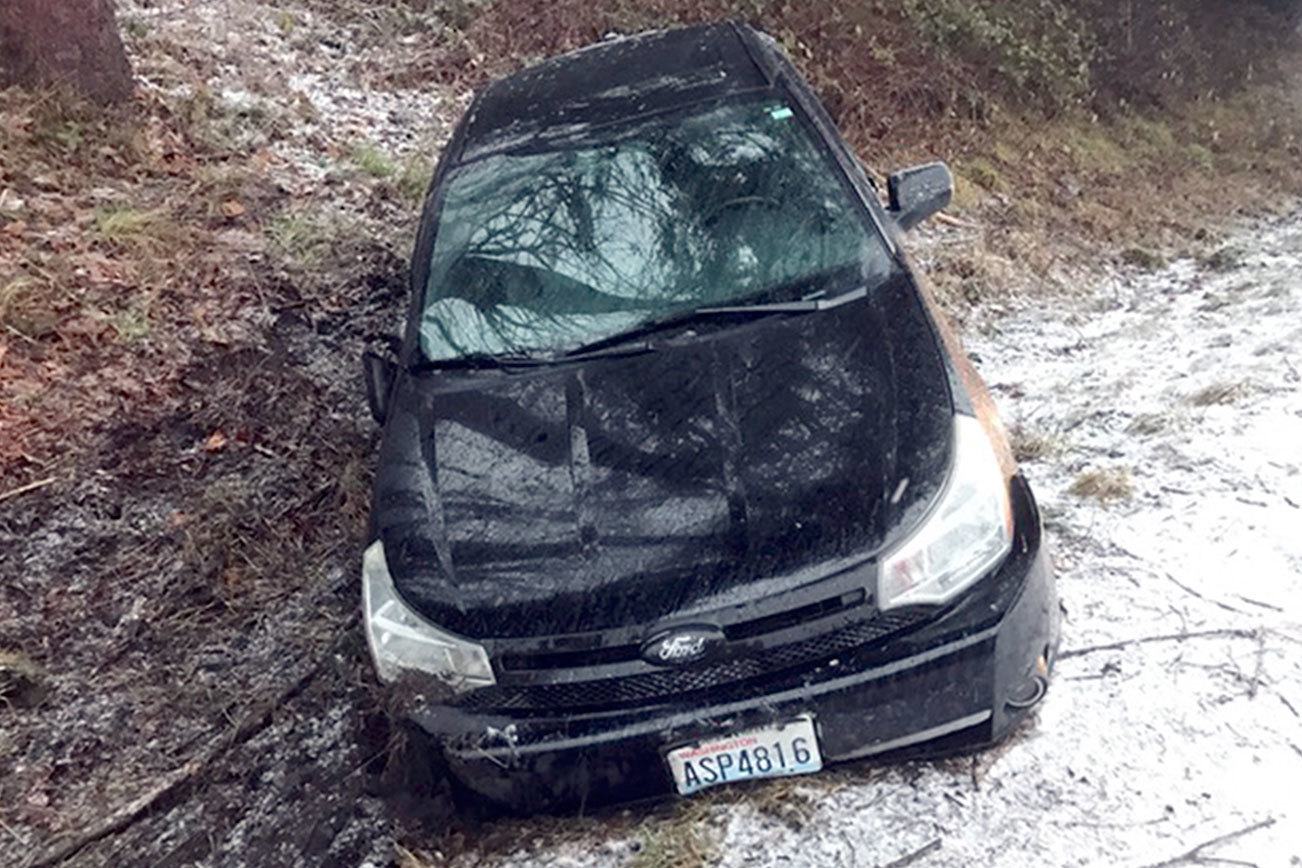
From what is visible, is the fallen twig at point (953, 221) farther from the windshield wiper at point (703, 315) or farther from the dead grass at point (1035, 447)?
the windshield wiper at point (703, 315)

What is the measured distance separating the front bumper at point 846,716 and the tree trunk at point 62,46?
16.2 feet

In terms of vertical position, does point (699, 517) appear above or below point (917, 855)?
above

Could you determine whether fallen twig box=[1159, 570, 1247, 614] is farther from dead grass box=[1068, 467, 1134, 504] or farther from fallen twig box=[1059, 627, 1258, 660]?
dead grass box=[1068, 467, 1134, 504]

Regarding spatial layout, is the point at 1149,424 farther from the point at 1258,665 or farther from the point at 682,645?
the point at 682,645

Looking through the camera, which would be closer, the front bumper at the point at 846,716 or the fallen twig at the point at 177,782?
the front bumper at the point at 846,716

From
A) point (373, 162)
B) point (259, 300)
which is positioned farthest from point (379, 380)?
point (373, 162)

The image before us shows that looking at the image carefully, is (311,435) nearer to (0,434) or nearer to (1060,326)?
(0,434)

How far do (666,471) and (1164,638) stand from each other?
1562 mm

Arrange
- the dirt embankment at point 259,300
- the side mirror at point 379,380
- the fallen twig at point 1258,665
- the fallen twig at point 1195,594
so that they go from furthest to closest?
the side mirror at point 379,380, the dirt embankment at point 259,300, the fallen twig at point 1195,594, the fallen twig at point 1258,665

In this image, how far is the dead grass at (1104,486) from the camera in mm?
3840

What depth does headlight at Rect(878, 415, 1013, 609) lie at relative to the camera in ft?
8.25

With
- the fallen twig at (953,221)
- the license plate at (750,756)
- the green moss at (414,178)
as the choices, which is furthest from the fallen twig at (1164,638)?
the green moss at (414,178)

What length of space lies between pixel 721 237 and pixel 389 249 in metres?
3.05

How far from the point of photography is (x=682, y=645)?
2.50m
